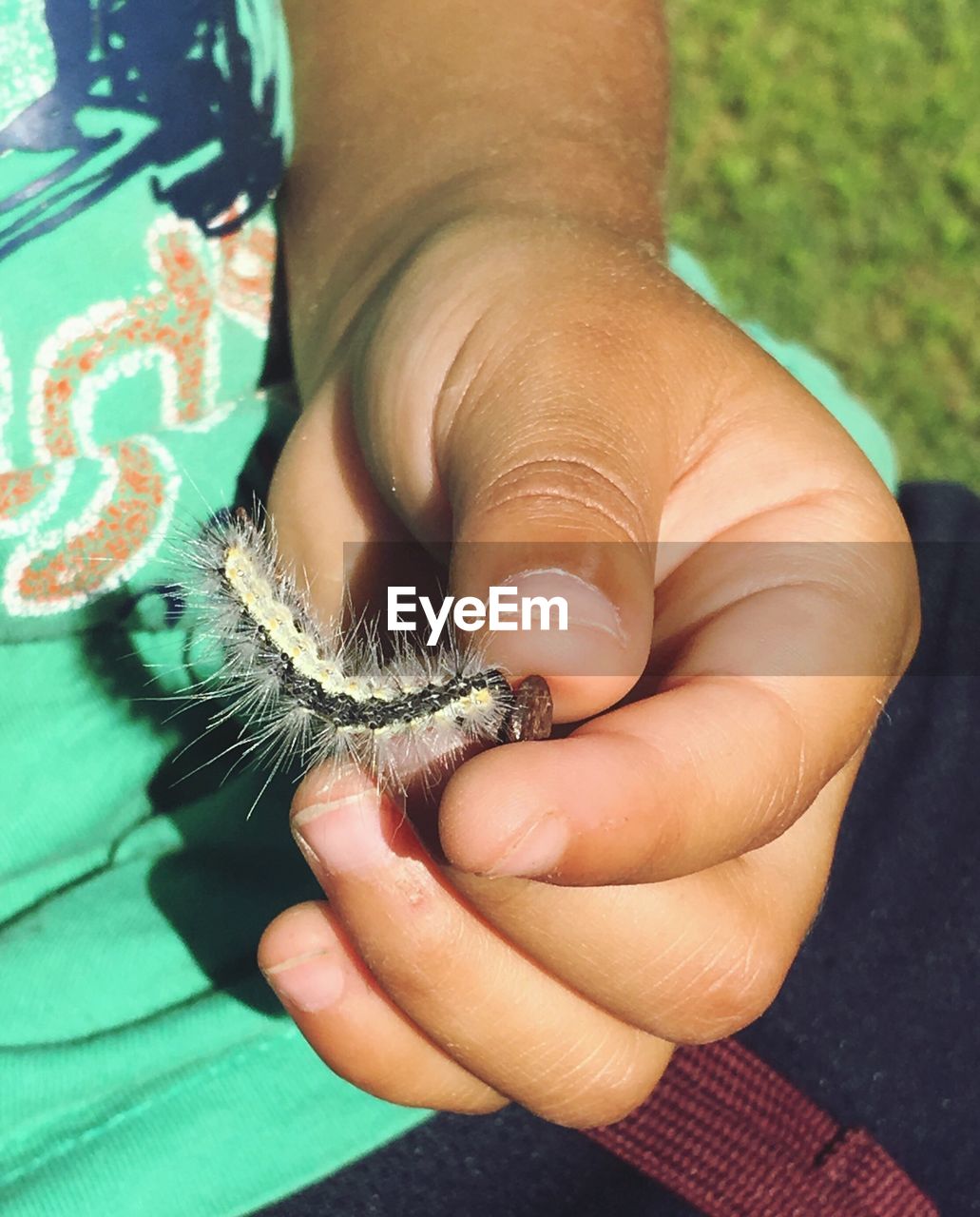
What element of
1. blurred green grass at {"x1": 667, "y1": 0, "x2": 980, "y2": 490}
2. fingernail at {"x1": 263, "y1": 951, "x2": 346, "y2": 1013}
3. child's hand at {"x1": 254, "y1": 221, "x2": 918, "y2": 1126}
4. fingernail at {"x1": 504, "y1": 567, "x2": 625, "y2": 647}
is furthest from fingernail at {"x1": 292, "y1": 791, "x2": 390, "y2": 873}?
blurred green grass at {"x1": 667, "y1": 0, "x2": 980, "y2": 490}

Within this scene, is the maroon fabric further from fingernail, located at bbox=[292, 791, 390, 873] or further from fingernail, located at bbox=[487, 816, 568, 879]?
fingernail, located at bbox=[487, 816, 568, 879]

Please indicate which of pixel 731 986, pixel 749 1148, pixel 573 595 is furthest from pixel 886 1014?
pixel 573 595

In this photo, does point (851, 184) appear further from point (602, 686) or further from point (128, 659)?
point (602, 686)

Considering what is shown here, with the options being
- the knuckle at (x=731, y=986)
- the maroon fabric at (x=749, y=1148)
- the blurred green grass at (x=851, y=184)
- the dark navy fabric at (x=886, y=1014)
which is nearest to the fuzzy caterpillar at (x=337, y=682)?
the knuckle at (x=731, y=986)

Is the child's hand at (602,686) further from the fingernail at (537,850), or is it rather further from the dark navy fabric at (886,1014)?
the dark navy fabric at (886,1014)

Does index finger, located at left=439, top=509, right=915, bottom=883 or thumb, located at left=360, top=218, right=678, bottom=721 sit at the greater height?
thumb, located at left=360, top=218, right=678, bottom=721

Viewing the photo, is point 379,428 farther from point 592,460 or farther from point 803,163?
point 803,163

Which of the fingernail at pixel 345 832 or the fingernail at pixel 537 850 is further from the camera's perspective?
the fingernail at pixel 345 832
